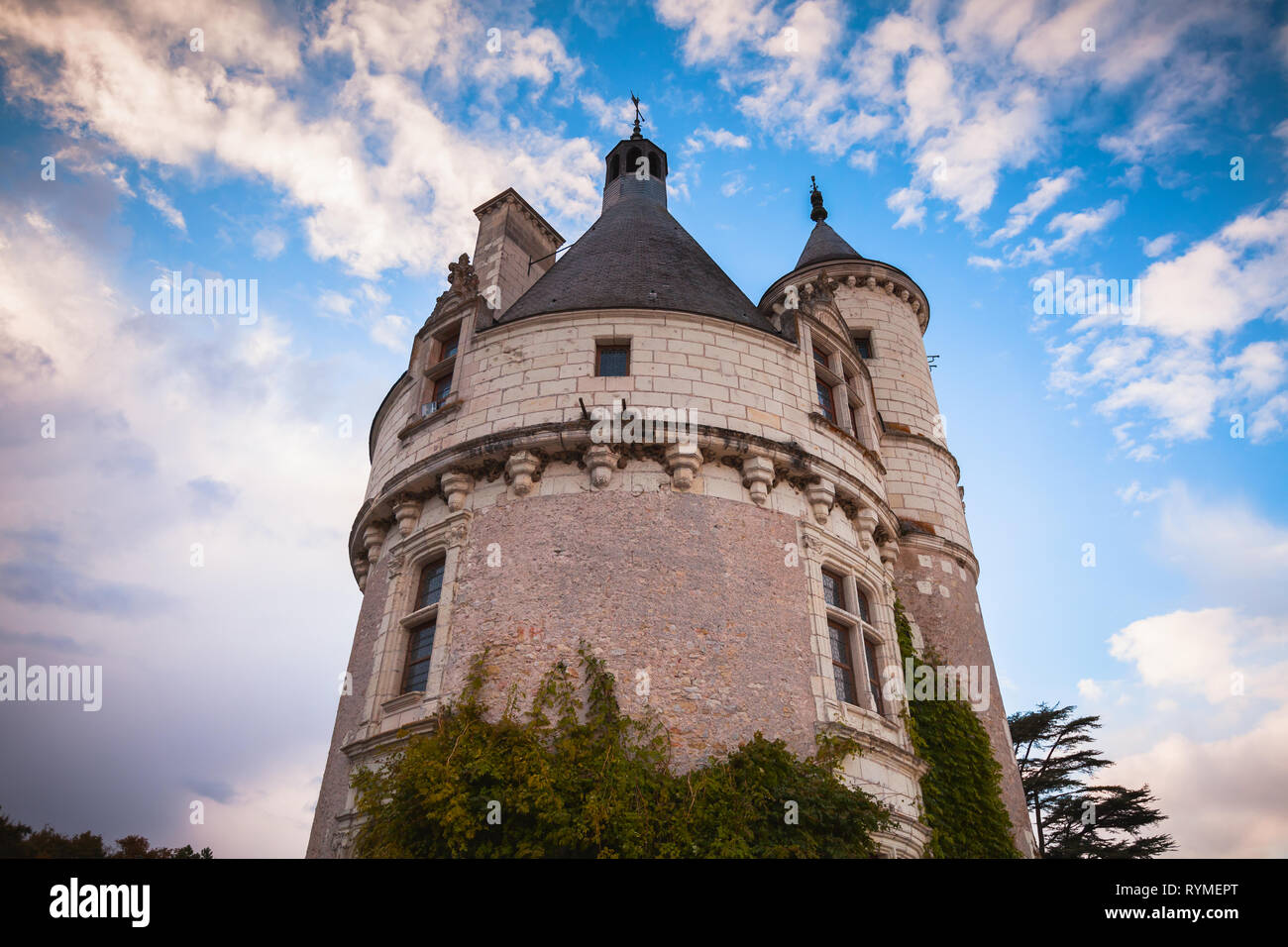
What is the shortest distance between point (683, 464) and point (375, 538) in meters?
5.18

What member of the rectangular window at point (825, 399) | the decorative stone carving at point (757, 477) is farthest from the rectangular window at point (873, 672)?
the rectangular window at point (825, 399)

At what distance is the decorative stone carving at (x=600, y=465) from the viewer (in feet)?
37.7

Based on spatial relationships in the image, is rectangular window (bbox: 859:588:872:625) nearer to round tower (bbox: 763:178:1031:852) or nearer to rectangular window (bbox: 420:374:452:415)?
round tower (bbox: 763:178:1031:852)

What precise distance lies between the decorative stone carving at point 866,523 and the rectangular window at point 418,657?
6435mm

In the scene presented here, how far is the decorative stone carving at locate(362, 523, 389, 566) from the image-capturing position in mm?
13492

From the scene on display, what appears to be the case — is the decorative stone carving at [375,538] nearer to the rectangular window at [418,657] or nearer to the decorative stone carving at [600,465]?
the rectangular window at [418,657]

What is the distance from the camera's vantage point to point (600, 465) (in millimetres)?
11547

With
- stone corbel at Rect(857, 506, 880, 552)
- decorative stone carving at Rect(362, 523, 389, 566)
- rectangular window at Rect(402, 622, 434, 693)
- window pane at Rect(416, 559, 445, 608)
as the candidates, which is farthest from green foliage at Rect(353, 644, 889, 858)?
decorative stone carving at Rect(362, 523, 389, 566)

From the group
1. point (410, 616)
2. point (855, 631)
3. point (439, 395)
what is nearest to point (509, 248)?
point (439, 395)

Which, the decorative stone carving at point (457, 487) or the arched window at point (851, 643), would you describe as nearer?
the arched window at point (851, 643)

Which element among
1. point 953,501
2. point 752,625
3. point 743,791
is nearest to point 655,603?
point 752,625
